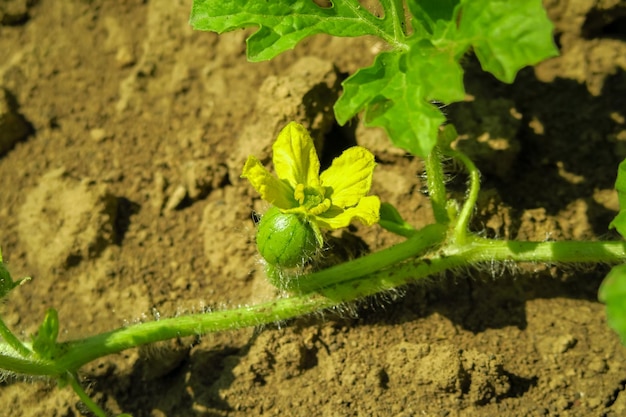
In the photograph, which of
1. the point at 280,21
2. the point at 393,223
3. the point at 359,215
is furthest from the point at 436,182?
the point at 280,21

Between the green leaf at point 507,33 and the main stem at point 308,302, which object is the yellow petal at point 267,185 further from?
the green leaf at point 507,33

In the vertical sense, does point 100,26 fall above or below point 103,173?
above

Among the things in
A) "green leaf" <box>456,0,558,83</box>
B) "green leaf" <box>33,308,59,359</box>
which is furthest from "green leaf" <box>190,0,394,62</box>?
"green leaf" <box>33,308,59,359</box>

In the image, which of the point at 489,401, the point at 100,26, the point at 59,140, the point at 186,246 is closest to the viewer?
the point at 489,401

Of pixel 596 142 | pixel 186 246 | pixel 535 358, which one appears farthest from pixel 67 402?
pixel 596 142

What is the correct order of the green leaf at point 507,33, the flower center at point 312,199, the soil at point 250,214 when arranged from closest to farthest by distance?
the green leaf at point 507,33
the flower center at point 312,199
the soil at point 250,214

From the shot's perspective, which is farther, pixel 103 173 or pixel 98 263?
pixel 103 173

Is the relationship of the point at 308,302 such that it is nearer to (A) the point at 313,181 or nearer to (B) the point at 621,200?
(A) the point at 313,181

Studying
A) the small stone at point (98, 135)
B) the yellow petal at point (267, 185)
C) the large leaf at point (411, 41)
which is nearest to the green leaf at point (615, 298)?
the large leaf at point (411, 41)

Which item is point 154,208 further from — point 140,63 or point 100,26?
point 100,26
